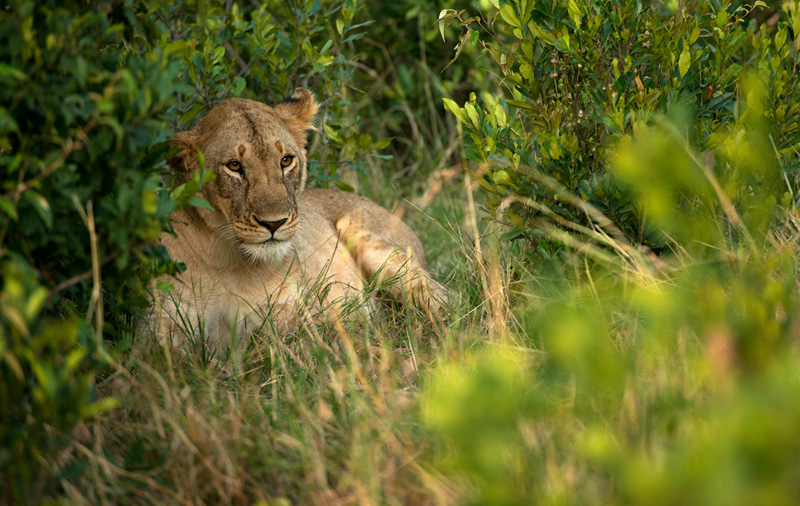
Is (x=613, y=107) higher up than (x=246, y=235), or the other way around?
(x=613, y=107)

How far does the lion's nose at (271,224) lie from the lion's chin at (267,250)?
0.08 m

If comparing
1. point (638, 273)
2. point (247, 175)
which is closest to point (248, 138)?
point (247, 175)

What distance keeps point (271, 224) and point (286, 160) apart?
1.26 ft

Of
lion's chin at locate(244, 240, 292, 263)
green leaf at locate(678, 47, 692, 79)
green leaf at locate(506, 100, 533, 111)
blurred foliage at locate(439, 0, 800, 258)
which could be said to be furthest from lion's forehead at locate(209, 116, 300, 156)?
green leaf at locate(678, 47, 692, 79)

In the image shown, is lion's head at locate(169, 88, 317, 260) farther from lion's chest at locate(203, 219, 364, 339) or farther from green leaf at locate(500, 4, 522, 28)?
green leaf at locate(500, 4, 522, 28)

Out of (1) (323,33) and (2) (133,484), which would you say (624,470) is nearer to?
(2) (133,484)

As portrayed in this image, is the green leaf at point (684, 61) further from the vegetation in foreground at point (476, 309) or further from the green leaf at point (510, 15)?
the green leaf at point (510, 15)

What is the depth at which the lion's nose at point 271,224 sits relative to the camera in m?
3.54

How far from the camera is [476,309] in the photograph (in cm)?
361

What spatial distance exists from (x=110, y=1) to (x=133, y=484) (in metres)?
1.43

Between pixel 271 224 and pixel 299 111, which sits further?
pixel 299 111

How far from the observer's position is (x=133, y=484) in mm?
2180

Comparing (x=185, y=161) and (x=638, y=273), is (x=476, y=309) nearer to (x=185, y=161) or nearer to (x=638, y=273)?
(x=638, y=273)

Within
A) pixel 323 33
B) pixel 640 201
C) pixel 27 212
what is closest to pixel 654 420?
pixel 640 201
